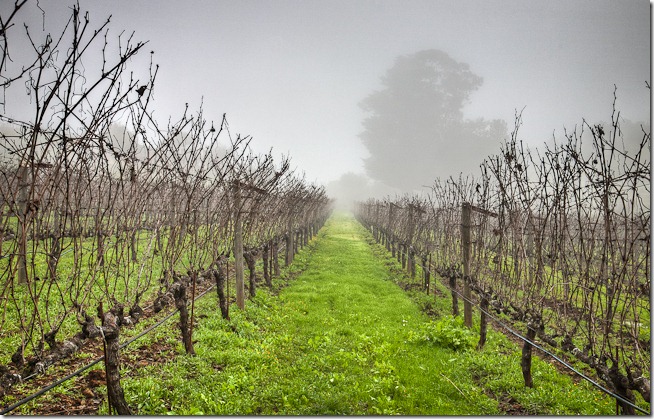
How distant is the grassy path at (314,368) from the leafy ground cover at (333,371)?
0.02 metres

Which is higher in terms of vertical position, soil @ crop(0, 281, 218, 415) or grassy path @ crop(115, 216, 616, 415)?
soil @ crop(0, 281, 218, 415)

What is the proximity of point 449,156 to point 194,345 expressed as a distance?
5171 centimetres

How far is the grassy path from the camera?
413cm

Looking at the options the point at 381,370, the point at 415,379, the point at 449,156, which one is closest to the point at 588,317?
the point at 415,379

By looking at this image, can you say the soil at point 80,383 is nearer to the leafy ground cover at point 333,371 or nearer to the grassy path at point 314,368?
the leafy ground cover at point 333,371

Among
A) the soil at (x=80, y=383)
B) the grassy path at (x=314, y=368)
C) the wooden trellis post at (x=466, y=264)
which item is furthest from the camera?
the wooden trellis post at (x=466, y=264)

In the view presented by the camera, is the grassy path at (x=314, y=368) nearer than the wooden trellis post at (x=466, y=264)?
Yes

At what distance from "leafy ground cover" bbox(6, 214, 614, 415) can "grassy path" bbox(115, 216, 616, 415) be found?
0.02m

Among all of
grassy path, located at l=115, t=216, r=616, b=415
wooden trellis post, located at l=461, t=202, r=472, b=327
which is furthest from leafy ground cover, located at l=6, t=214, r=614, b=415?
wooden trellis post, located at l=461, t=202, r=472, b=327

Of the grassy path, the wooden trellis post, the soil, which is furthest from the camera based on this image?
the wooden trellis post

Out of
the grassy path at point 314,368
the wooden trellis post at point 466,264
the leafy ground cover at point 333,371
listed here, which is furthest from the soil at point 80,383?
the wooden trellis post at point 466,264

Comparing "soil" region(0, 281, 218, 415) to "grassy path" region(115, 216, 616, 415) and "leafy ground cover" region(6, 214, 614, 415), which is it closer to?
"leafy ground cover" region(6, 214, 614, 415)

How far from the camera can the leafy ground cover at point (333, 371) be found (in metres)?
4.13

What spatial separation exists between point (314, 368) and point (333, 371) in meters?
0.29
